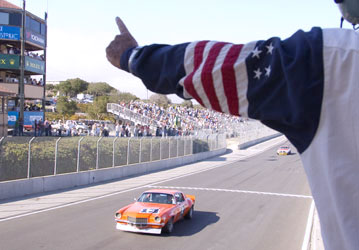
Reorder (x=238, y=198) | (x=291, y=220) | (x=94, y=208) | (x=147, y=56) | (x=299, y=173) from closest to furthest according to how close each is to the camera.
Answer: (x=147, y=56)
(x=291, y=220)
(x=94, y=208)
(x=238, y=198)
(x=299, y=173)

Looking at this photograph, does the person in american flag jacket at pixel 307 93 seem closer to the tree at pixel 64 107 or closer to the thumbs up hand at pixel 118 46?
the thumbs up hand at pixel 118 46

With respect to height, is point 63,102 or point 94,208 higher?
point 63,102

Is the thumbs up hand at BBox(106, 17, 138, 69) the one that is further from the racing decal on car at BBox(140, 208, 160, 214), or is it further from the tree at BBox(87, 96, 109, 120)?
the tree at BBox(87, 96, 109, 120)

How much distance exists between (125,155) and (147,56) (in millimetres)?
22876

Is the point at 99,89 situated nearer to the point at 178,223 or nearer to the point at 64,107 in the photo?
the point at 64,107

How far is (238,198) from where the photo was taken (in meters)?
16.5

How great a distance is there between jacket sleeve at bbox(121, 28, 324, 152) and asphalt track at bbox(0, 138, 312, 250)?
8392 millimetres

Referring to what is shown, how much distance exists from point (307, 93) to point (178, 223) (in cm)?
1169

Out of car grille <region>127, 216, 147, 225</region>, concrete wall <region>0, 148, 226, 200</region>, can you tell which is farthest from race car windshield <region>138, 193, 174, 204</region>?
concrete wall <region>0, 148, 226, 200</region>

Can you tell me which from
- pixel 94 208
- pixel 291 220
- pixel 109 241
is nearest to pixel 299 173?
pixel 291 220

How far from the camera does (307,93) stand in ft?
3.74

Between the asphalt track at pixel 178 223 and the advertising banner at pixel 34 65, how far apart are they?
24.4 m

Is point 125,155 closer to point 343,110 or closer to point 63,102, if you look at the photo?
point 343,110

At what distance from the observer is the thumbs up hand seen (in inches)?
61.8
